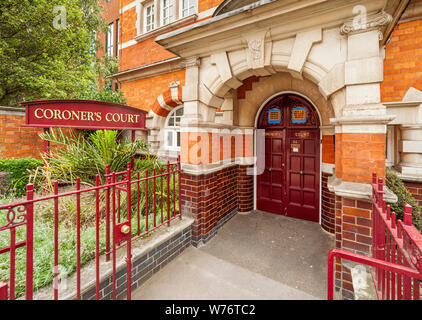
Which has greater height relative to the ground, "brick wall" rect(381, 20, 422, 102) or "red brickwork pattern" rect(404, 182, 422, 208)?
"brick wall" rect(381, 20, 422, 102)

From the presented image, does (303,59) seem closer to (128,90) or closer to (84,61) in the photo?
(128,90)

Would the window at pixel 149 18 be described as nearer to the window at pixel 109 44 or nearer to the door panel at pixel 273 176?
the door panel at pixel 273 176

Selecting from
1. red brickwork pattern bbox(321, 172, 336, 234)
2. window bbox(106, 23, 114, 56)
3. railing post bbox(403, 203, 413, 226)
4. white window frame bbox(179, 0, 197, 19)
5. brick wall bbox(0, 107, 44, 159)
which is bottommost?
red brickwork pattern bbox(321, 172, 336, 234)

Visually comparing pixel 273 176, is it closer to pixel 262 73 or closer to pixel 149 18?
pixel 262 73

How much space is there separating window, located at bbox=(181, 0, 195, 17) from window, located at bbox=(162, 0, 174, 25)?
470 mm

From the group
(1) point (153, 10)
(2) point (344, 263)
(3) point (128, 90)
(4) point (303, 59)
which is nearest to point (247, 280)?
(2) point (344, 263)

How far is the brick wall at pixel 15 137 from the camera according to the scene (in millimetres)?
5121

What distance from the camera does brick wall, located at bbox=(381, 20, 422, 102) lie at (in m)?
3.42

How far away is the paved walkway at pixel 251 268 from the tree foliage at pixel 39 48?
20.0ft

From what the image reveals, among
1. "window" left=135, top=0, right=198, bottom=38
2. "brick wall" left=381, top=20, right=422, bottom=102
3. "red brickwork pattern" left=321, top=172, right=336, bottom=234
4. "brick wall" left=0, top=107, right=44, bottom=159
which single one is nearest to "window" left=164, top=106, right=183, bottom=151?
"window" left=135, top=0, right=198, bottom=38

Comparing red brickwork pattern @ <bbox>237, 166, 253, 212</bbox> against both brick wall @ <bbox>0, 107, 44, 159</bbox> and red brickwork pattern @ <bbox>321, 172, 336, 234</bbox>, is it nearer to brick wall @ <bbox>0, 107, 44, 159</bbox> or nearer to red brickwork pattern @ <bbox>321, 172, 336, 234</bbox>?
red brickwork pattern @ <bbox>321, 172, 336, 234</bbox>

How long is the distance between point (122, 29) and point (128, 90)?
2.53 meters

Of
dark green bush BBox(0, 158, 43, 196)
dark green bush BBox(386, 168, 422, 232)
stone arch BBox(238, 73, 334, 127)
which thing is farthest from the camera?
dark green bush BBox(0, 158, 43, 196)

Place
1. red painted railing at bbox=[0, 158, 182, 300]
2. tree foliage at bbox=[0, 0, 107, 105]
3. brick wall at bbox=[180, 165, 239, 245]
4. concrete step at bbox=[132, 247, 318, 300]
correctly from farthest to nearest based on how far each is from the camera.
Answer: tree foliage at bbox=[0, 0, 107, 105], brick wall at bbox=[180, 165, 239, 245], concrete step at bbox=[132, 247, 318, 300], red painted railing at bbox=[0, 158, 182, 300]
